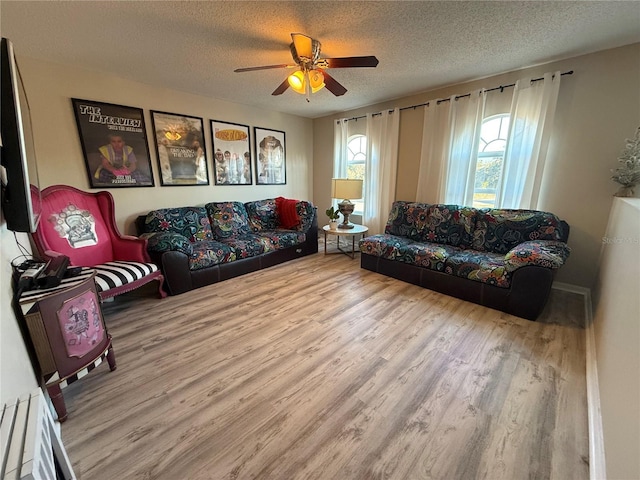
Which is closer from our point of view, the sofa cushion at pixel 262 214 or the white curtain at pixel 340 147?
the sofa cushion at pixel 262 214

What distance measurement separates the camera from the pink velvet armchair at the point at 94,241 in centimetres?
221

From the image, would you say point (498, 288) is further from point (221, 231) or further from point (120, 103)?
point (120, 103)

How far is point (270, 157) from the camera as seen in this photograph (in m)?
4.59

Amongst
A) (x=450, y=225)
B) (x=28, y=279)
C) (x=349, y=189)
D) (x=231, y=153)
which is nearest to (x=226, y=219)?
(x=231, y=153)

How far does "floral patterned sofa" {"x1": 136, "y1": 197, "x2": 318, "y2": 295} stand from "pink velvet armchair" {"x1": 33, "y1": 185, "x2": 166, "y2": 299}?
0.74 ft

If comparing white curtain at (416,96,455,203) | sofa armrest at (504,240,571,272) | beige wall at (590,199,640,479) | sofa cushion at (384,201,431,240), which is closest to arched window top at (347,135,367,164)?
white curtain at (416,96,455,203)

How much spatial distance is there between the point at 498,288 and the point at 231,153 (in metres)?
3.99

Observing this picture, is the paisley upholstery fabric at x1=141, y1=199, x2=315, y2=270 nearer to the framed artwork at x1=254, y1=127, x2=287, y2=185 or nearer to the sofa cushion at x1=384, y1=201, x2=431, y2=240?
the framed artwork at x1=254, y1=127, x2=287, y2=185

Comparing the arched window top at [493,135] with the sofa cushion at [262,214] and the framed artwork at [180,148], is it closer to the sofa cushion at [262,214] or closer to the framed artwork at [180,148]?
the sofa cushion at [262,214]

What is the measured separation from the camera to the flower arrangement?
84.4 inches

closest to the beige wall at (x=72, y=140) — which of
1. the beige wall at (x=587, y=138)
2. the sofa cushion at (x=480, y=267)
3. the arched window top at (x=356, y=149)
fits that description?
the arched window top at (x=356, y=149)

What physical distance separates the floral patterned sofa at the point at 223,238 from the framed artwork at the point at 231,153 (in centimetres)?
48

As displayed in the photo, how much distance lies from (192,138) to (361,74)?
2439mm

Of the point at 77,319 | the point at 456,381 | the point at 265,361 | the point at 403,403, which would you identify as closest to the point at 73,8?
the point at 77,319
